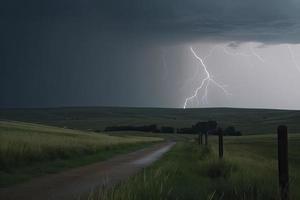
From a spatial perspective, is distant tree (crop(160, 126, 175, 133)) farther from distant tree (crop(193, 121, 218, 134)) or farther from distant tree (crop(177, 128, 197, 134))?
distant tree (crop(193, 121, 218, 134))

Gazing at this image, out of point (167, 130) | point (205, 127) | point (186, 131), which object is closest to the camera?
point (205, 127)

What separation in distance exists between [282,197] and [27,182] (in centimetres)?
871

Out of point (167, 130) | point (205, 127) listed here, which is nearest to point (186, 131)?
point (167, 130)

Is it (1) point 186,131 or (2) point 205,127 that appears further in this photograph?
(1) point 186,131

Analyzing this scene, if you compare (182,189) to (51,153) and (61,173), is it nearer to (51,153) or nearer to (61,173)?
(61,173)

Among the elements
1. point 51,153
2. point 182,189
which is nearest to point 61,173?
point 51,153

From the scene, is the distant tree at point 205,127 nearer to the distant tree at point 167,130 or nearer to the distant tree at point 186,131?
the distant tree at point 186,131

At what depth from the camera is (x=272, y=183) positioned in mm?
11844

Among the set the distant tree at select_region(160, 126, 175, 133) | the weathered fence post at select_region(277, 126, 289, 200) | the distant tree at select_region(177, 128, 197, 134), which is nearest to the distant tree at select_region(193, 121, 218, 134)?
the weathered fence post at select_region(277, 126, 289, 200)

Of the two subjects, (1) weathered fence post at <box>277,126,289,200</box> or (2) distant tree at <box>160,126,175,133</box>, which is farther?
(2) distant tree at <box>160,126,175,133</box>

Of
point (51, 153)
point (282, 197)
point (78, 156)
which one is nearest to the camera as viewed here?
point (282, 197)

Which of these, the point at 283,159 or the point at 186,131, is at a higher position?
the point at 283,159

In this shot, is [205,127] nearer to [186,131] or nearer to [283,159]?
[283,159]

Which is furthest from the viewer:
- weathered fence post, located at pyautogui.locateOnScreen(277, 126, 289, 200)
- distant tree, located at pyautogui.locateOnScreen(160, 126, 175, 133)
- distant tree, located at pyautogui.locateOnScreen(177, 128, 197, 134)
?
distant tree, located at pyautogui.locateOnScreen(160, 126, 175, 133)
